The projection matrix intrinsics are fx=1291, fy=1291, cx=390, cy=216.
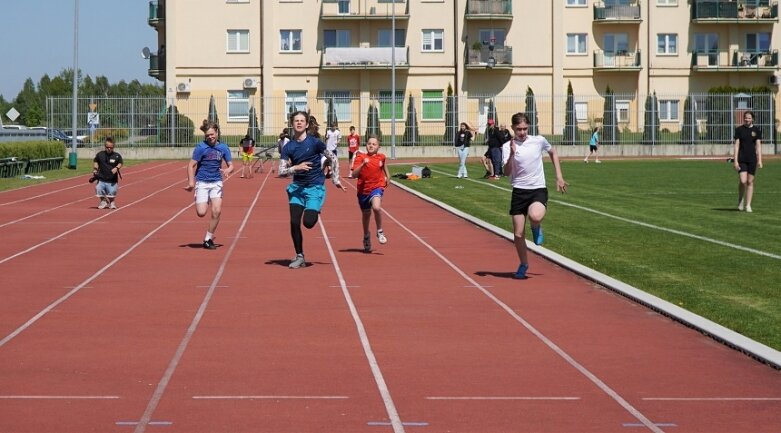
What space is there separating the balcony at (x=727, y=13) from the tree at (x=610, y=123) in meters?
15.8

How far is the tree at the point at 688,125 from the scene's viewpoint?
6453cm

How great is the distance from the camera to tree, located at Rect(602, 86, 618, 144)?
6419cm

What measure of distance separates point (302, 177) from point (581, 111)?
55.8 meters

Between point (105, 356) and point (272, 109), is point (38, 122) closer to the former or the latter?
point (272, 109)

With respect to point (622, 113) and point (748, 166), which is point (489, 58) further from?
point (748, 166)

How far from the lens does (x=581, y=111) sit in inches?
2793

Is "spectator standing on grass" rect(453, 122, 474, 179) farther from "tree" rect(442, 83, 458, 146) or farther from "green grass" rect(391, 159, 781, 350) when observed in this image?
"tree" rect(442, 83, 458, 146)

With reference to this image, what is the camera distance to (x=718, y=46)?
78.6 meters

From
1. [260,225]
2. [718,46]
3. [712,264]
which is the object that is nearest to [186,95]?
[718,46]

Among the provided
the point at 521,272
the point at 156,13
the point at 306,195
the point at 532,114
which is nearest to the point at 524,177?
the point at 521,272

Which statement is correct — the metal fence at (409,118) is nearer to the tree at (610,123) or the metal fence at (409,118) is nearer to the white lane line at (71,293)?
the tree at (610,123)

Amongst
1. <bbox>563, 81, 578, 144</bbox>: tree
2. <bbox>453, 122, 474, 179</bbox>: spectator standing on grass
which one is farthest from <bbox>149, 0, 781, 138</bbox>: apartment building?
<bbox>453, 122, 474, 179</bbox>: spectator standing on grass

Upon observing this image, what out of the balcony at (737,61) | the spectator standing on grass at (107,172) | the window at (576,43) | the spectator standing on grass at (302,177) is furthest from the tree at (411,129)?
the spectator standing on grass at (302,177)

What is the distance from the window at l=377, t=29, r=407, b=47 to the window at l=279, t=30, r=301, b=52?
469cm
